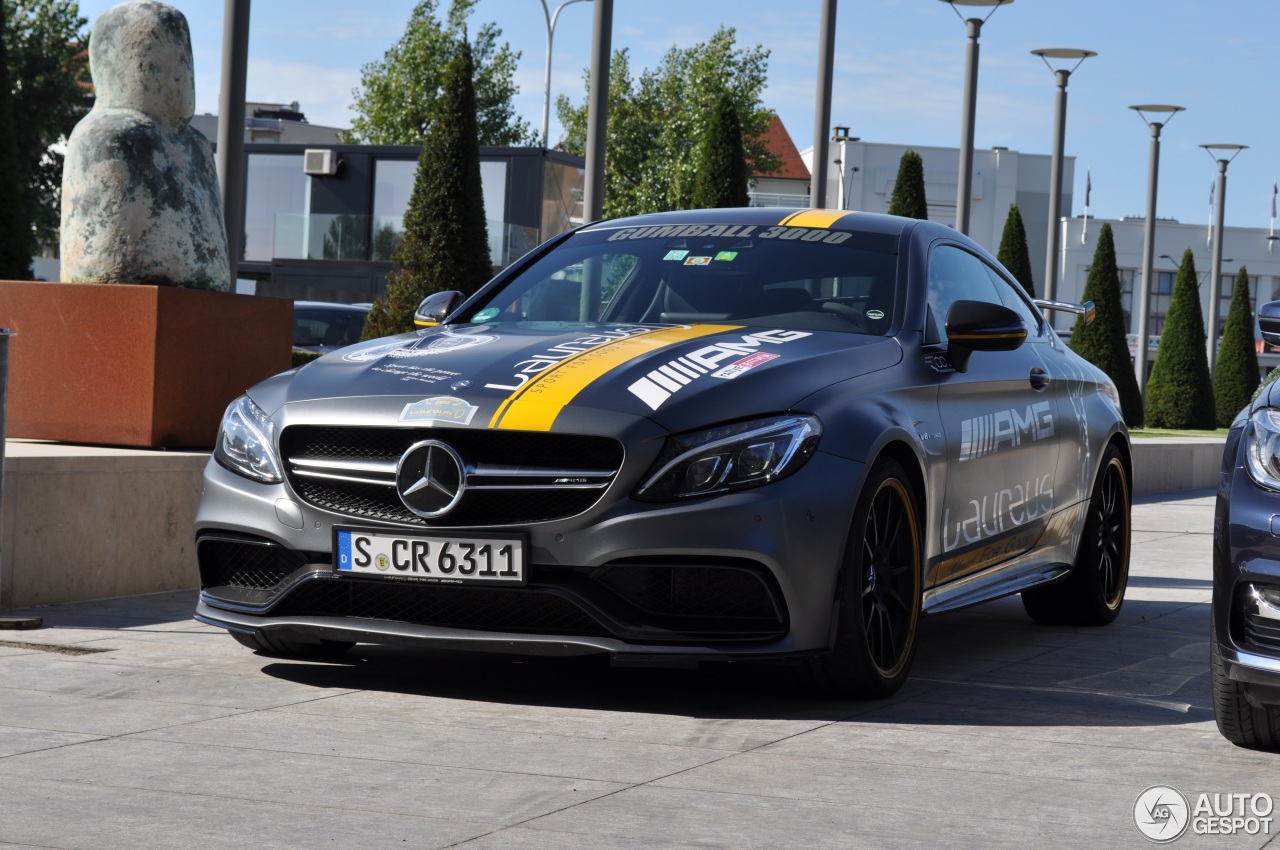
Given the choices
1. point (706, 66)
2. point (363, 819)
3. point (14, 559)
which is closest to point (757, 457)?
point (363, 819)

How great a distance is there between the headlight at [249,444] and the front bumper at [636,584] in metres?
0.10

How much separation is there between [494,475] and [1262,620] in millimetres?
2100

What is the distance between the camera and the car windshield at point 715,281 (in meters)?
6.39

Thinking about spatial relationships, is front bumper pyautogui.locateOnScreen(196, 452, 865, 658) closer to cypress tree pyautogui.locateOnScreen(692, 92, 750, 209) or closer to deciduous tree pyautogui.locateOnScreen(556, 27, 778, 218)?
cypress tree pyautogui.locateOnScreen(692, 92, 750, 209)

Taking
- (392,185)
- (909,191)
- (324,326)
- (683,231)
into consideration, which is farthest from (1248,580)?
(392,185)

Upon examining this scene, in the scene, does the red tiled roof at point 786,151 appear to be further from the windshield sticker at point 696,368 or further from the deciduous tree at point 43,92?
the windshield sticker at point 696,368

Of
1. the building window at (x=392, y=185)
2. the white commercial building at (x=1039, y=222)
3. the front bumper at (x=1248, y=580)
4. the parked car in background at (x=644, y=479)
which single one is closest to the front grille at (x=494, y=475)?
the parked car in background at (x=644, y=479)

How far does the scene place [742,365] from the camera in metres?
5.54

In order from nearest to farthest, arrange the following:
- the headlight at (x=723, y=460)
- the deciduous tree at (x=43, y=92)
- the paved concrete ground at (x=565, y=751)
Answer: the paved concrete ground at (x=565, y=751) → the headlight at (x=723, y=460) → the deciduous tree at (x=43, y=92)

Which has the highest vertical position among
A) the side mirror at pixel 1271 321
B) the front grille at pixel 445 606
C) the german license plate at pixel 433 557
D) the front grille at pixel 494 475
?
the side mirror at pixel 1271 321

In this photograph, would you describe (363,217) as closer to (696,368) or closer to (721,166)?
(721,166)

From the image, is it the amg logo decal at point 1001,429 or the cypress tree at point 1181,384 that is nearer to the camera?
the amg logo decal at point 1001,429

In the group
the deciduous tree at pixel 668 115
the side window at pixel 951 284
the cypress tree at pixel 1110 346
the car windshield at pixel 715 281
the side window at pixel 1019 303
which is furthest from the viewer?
the deciduous tree at pixel 668 115

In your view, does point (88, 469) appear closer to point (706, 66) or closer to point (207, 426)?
point (207, 426)
